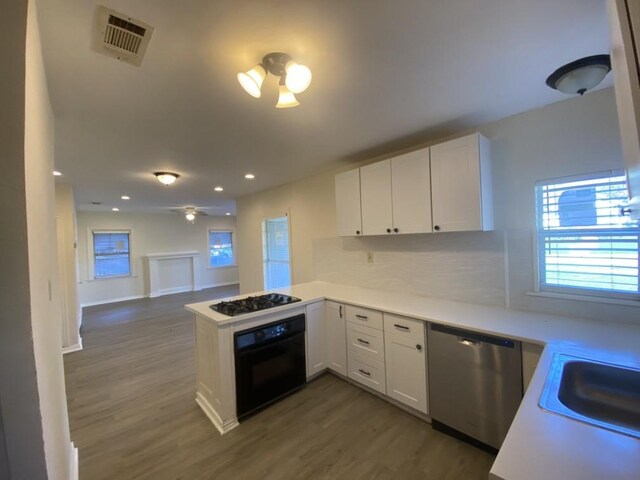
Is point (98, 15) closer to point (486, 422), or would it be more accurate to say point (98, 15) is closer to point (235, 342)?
point (235, 342)

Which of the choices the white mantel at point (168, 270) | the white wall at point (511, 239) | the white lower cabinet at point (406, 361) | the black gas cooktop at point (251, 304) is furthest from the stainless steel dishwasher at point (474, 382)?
the white mantel at point (168, 270)

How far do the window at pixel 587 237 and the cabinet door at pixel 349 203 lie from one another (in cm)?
150

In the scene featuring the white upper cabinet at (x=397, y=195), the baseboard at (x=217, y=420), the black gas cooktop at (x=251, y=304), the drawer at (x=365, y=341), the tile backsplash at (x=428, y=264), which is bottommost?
the baseboard at (x=217, y=420)

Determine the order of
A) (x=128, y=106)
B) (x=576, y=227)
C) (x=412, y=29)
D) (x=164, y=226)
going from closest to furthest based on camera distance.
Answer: (x=412, y=29)
(x=128, y=106)
(x=576, y=227)
(x=164, y=226)

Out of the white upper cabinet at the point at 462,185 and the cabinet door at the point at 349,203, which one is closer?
the white upper cabinet at the point at 462,185

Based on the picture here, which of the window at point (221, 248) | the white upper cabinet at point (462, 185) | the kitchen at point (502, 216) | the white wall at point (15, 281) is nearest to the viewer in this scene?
the white wall at point (15, 281)

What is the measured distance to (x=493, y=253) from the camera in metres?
2.23

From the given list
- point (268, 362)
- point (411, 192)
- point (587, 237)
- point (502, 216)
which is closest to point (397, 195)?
point (411, 192)

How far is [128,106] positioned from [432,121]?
2.19m

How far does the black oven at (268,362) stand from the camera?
2195mm

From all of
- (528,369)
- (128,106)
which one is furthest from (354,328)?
(128,106)

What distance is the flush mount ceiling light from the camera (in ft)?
4.71

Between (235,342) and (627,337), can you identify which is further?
(235,342)

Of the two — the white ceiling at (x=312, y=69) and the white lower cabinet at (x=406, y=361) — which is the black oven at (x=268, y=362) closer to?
the white lower cabinet at (x=406, y=361)
